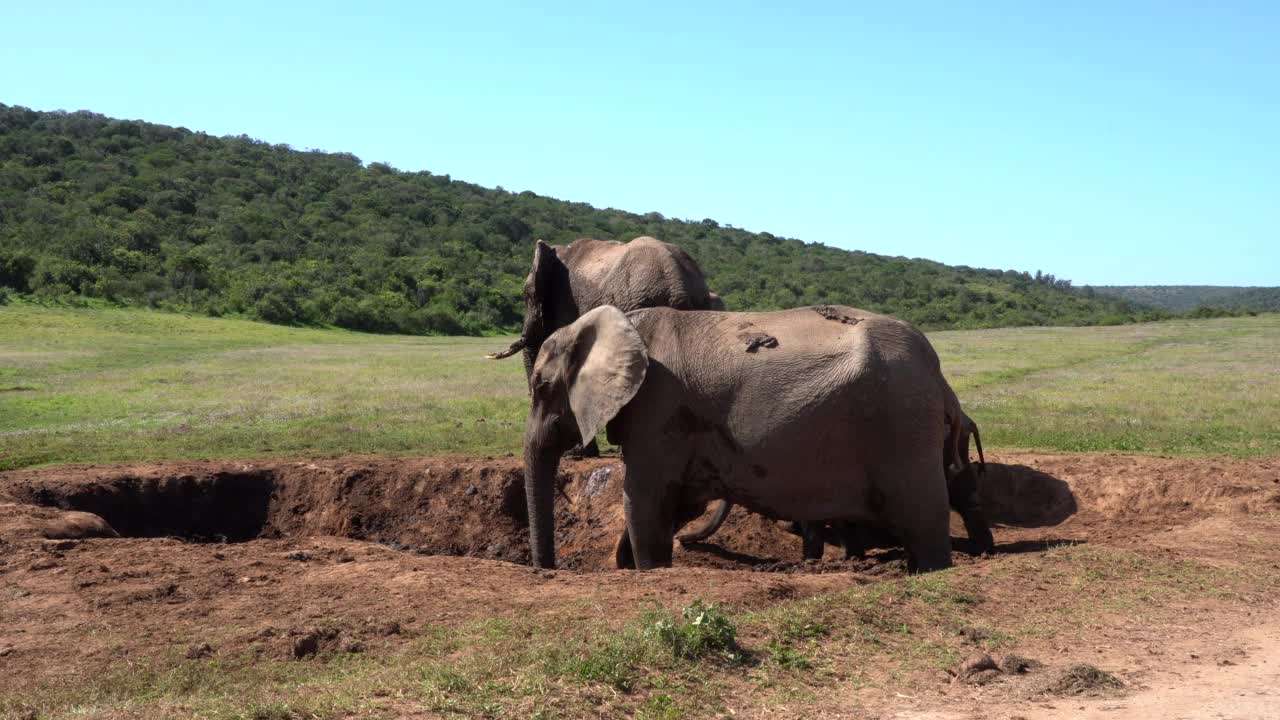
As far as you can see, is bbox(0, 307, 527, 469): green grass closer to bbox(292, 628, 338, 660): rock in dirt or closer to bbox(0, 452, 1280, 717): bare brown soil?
bbox(0, 452, 1280, 717): bare brown soil

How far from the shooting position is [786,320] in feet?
35.0

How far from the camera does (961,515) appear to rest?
1242cm

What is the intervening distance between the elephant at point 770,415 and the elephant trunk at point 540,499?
0.89m

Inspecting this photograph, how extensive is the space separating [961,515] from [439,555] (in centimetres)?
A: 563

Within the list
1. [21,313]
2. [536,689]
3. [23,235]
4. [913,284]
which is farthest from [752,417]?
[913,284]

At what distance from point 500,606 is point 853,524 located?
5.32 meters

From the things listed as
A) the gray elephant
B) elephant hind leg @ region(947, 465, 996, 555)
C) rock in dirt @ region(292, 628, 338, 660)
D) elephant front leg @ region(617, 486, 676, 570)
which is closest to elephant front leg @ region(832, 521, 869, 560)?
elephant hind leg @ region(947, 465, 996, 555)

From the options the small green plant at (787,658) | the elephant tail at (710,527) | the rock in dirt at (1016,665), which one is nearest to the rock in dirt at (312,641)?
the small green plant at (787,658)

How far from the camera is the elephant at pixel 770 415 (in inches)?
393

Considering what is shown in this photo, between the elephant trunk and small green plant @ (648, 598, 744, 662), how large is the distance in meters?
5.05

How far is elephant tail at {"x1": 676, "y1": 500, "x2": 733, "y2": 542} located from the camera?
13.4 m

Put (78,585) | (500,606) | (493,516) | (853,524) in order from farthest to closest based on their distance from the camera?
(493,516), (853,524), (78,585), (500,606)

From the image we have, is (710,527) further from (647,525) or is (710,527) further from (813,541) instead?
(647,525)

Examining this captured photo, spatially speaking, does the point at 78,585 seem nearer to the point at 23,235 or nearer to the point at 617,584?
the point at 617,584
